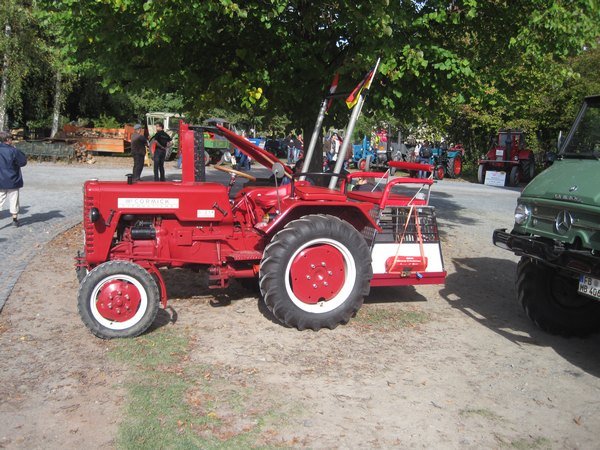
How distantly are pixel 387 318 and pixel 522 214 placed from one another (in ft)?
5.51

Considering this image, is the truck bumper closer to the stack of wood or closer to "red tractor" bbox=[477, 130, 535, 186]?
"red tractor" bbox=[477, 130, 535, 186]

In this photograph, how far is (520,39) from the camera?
23.4 ft

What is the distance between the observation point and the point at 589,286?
4773 mm

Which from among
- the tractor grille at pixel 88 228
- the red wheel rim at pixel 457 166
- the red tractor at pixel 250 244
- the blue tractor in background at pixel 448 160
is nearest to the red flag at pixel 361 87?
the red tractor at pixel 250 244

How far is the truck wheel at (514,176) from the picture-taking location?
76.2ft

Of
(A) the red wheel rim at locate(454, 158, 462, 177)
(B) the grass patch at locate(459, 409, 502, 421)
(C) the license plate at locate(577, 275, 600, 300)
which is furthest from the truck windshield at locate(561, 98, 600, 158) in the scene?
(A) the red wheel rim at locate(454, 158, 462, 177)

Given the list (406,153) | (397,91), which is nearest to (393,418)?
(397,91)

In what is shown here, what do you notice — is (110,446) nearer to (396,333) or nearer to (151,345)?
(151,345)

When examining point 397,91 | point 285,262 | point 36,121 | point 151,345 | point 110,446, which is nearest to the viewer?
point 110,446

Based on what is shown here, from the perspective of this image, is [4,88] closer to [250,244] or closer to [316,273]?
[250,244]

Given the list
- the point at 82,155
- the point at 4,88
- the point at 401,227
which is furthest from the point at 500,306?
the point at 4,88

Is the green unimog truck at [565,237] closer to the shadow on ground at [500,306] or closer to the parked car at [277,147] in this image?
the shadow on ground at [500,306]

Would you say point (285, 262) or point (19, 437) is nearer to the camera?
point (19, 437)

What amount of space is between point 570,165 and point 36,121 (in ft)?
99.2
